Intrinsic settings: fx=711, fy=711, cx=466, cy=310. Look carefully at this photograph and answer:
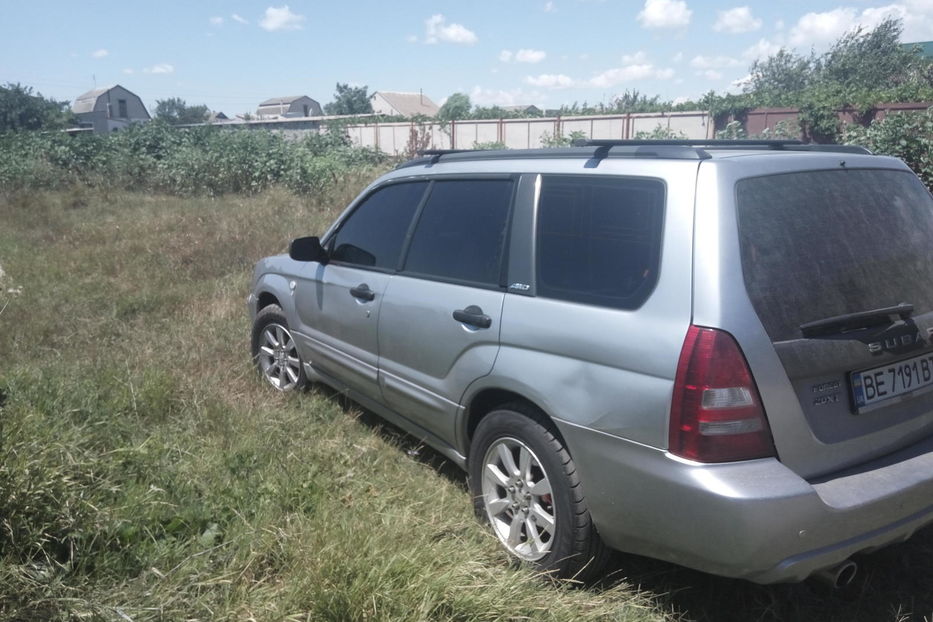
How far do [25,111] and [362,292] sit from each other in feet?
227

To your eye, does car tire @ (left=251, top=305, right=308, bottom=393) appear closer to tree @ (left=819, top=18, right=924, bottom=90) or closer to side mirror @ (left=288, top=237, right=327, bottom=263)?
side mirror @ (left=288, top=237, right=327, bottom=263)

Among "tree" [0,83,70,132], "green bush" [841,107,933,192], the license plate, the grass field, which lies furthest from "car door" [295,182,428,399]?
"tree" [0,83,70,132]

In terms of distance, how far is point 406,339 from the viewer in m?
3.67

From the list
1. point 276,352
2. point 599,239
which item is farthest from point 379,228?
point 599,239

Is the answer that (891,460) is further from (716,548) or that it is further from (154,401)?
(154,401)

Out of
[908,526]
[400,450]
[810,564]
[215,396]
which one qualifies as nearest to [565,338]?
[810,564]

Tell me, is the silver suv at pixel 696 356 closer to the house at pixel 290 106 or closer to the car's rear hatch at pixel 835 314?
the car's rear hatch at pixel 835 314

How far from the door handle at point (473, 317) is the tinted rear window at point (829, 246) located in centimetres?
114

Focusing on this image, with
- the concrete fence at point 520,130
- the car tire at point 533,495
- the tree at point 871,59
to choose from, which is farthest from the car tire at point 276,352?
the tree at point 871,59

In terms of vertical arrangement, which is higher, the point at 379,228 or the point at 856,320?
the point at 379,228

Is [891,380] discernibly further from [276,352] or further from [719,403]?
[276,352]

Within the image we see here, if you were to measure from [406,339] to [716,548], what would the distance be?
1875 millimetres

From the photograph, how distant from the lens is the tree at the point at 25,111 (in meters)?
59.1

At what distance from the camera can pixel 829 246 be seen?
254 cm
